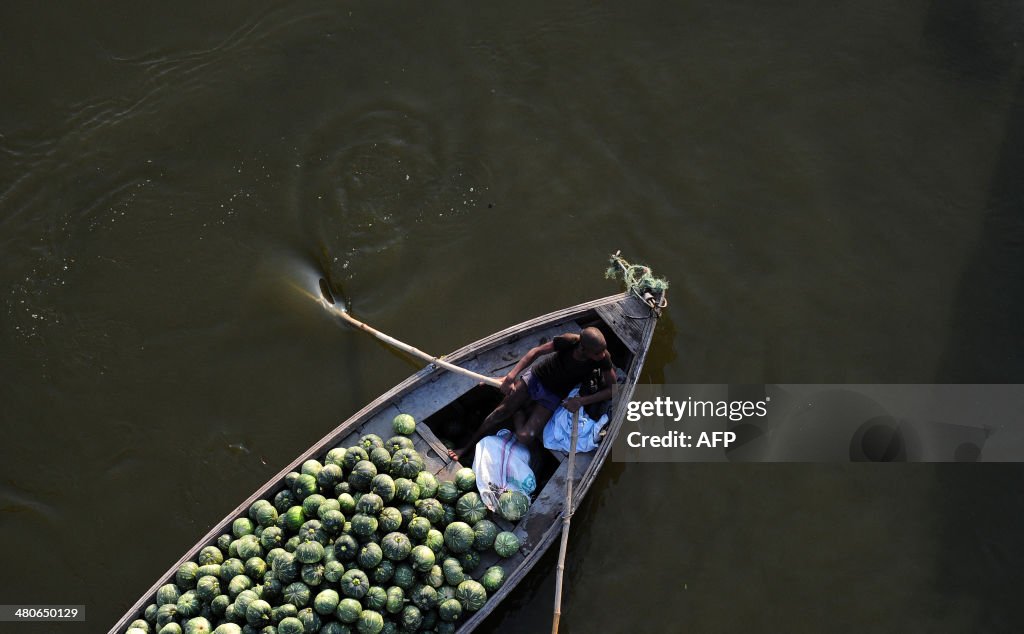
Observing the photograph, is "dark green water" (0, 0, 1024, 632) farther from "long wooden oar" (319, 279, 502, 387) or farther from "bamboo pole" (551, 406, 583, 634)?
"bamboo pole" (551, 406, 583, 634)

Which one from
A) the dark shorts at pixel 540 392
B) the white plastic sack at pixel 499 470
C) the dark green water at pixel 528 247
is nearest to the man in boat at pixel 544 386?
the dark shorts at pixel 540 392

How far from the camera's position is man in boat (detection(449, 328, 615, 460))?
7938 mm

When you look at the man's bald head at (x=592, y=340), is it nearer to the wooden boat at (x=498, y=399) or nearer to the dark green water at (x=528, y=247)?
the wooden boat at (x=498, y=399)

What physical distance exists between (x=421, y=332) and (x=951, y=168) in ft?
23.4

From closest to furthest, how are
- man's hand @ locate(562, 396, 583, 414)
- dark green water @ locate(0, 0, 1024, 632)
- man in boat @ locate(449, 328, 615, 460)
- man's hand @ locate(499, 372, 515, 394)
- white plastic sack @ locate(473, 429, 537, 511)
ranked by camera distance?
man in boat @ locate(449, 328, 615, 460) → white plastic sack @ locate(473, 429, 537, 511) → man's hand @ locate(562, 396, 583, 414) → man's hand @ locate(499, 372, 515, 394) → dark green water @ locate(0, 0, 1024, 632)

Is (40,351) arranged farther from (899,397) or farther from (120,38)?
(899,397)

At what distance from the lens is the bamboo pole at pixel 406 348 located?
840 centimetres

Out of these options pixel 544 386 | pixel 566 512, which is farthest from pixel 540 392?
pixel 566 512

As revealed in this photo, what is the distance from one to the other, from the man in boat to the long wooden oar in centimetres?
26

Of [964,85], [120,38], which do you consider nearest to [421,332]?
[120,38]

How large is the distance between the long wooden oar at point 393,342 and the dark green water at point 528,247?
27 cm

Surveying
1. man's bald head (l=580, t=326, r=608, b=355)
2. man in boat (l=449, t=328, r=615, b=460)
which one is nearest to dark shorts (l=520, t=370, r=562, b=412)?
man in boat (l=449, t=328, r=615, b=460)

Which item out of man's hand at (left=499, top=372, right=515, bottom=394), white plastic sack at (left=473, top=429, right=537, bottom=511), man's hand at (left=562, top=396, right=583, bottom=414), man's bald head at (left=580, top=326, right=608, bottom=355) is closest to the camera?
man's bald head at (left=580, top=326, right=608, bottom=355)

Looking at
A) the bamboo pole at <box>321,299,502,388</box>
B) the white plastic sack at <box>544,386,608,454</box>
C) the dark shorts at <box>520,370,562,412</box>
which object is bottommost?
the white plastic sack at <box>544,386,608,454</box>
